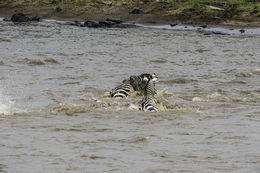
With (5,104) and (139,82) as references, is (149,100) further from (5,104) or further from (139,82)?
(5,104)

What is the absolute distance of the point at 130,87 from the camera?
13.9 m

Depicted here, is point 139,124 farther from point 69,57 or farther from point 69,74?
point 69,57

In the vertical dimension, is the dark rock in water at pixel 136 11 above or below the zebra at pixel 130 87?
above

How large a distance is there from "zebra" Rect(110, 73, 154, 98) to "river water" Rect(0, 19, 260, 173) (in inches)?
10.7

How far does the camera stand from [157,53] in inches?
950

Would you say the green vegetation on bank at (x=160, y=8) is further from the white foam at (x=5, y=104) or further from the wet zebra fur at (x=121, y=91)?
the white foam at (x=5, y=104)

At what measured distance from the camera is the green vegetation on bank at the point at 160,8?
3756cm

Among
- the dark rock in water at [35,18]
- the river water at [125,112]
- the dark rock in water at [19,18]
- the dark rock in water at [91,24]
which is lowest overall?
the river water at [125,112]

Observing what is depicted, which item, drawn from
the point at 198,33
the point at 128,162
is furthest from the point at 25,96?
the point at 198,33

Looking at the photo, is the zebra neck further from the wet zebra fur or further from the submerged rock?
the submerged rock

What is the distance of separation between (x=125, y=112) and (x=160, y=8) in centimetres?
2977

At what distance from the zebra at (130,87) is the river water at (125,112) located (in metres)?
0.27

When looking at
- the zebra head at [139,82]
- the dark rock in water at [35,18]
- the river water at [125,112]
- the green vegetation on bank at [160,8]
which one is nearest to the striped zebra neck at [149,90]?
the river water at [125,112]

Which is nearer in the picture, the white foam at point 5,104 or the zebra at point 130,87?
the white foam at point 5,104
